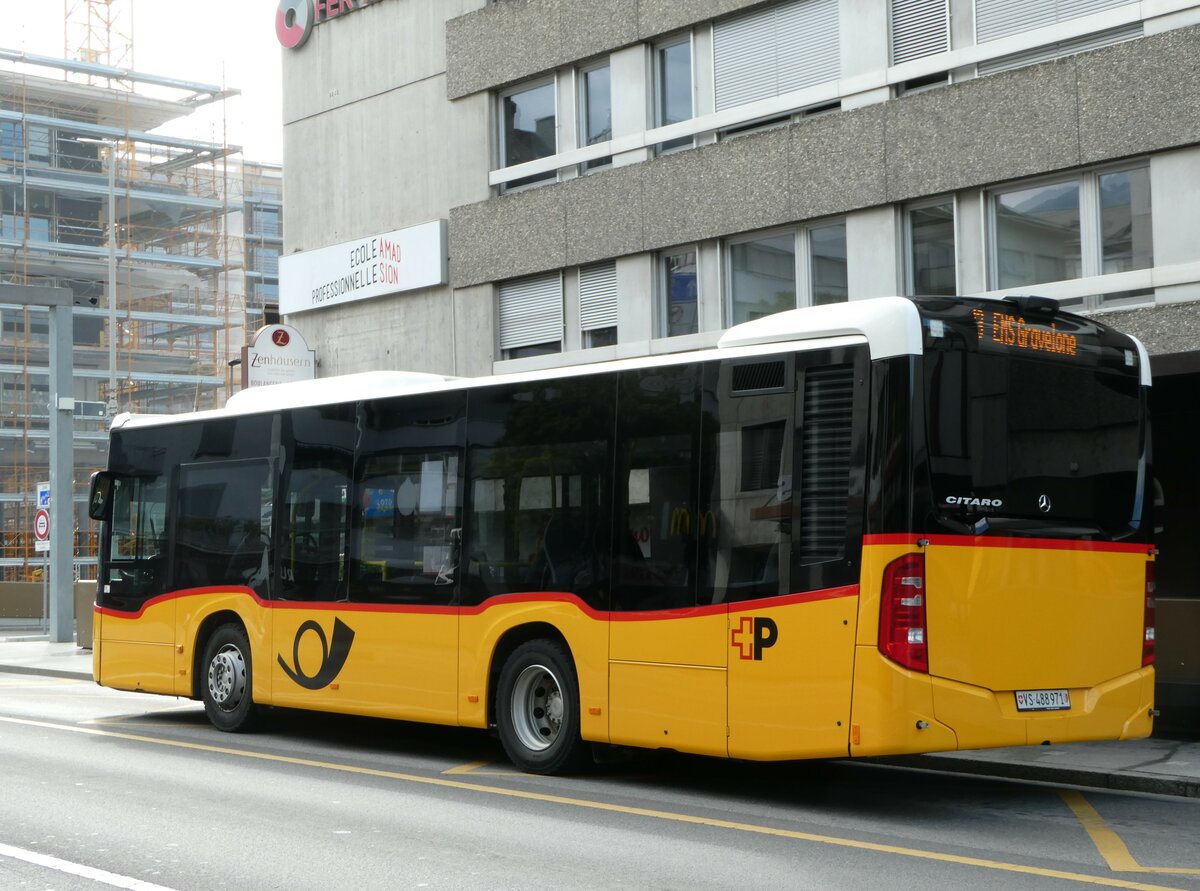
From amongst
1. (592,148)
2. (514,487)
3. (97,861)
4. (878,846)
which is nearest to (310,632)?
(514,487)

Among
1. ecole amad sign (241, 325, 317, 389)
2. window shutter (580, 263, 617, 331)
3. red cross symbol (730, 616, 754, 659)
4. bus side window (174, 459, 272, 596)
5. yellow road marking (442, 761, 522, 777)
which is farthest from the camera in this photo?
ecole amad sign (241, 325, 317, 389)

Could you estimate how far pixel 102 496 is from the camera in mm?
15781

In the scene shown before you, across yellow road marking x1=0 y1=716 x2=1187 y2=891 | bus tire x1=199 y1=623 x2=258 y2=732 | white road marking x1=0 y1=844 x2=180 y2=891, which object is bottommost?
yellow road marking x1=0 y1=716 x2=1187 y2=891

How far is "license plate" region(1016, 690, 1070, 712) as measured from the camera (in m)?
9.20

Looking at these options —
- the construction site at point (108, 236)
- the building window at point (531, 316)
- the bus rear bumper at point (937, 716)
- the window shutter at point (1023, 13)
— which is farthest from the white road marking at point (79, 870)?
the construction site at point (108, 236)

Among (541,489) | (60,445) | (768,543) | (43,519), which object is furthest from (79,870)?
(60,445)

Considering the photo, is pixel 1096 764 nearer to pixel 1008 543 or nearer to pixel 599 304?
pixel 1008 543

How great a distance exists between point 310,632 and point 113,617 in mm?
3395

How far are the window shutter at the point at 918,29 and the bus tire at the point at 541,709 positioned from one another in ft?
29.6

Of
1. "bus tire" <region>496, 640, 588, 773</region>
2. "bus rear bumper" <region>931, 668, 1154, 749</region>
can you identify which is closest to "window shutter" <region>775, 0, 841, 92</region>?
"bus tire" <region>496, 640, 588, 773</region>

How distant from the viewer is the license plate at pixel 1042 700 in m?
9.20

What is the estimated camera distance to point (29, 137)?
6712 centimetres

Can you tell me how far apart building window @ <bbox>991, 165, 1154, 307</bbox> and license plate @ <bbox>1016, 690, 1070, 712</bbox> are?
6.77m

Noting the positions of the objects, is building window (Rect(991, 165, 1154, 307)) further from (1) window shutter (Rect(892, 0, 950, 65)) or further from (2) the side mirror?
(2) the side mirror
